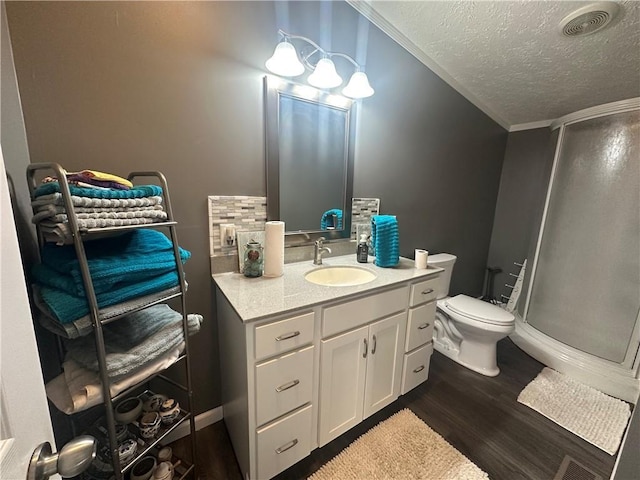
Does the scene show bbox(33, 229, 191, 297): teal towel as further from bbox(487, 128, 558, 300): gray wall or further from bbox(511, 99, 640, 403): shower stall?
bbox(487, 128, 558, 300): gray wall

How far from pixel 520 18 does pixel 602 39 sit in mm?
498

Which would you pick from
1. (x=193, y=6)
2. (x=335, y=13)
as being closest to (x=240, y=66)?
(x=193, y=6)

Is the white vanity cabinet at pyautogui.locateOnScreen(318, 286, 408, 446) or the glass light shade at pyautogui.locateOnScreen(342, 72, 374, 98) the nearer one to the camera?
the white vanity cabinet at pyautogui.locateOnScreen(318, 286, 408, 446)

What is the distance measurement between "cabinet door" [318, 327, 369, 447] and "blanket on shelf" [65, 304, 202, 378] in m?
0.60

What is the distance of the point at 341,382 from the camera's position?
1.24m

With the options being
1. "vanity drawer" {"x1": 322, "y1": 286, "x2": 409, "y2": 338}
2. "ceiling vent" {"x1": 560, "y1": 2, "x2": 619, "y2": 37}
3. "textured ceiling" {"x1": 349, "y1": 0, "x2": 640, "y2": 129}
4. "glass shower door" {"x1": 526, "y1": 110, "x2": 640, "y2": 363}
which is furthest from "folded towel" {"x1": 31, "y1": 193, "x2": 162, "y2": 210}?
"glass shower door" {"x1": 526, "y1": 110, "x2": 640, "y2": 363}

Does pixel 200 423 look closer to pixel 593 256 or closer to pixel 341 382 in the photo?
pixel 341 382

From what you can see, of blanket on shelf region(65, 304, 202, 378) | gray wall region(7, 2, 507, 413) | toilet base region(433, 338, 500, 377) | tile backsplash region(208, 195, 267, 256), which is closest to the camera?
blanket on shelf region(65, 304, 202, 378)

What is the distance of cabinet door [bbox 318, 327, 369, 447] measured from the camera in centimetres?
117

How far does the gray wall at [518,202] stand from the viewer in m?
2.49

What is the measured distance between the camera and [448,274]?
7.25ft

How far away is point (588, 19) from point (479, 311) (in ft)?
5.77

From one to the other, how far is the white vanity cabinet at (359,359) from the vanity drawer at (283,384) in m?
0.09

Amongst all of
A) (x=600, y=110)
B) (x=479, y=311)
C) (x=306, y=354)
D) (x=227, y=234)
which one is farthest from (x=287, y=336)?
(x=600, y=110)
